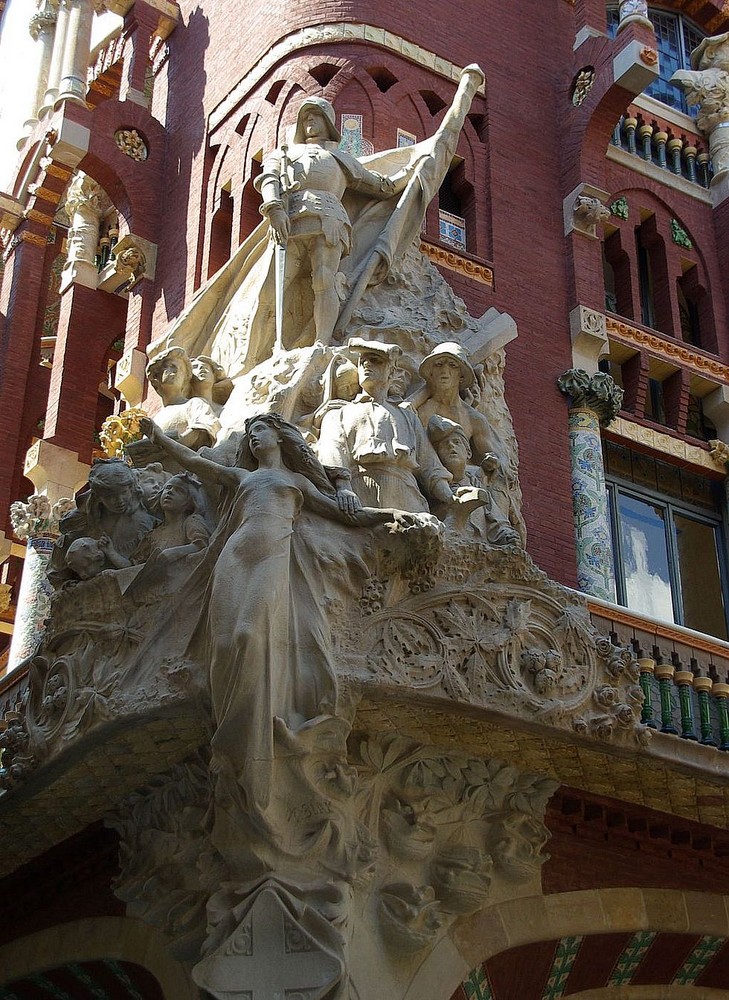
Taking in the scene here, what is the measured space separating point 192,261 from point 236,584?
20.5 ft

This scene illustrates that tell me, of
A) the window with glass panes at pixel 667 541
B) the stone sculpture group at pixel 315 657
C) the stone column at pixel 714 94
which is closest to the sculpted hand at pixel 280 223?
the stone sculpture group at pixel 315 657

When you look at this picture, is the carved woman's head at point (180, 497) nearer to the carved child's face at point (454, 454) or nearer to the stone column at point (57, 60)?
the carved child's face at point (454, 454)

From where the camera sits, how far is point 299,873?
9.52 meters

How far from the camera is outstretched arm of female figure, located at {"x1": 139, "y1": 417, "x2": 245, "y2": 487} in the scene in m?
10.2

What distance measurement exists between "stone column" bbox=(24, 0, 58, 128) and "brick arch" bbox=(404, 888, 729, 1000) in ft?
46.0

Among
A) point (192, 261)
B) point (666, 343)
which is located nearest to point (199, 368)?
point (192, 261)

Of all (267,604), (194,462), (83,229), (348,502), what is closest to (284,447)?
(348,502)

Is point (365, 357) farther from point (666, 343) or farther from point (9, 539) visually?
point (9, 539)

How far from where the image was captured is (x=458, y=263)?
1445 cm

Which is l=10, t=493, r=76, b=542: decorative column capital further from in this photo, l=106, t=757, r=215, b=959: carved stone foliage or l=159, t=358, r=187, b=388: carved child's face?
l=106, t=757, r=215, b=959: carved stone foliage

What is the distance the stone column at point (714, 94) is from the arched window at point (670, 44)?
215mm

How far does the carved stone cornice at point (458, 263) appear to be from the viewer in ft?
47.0

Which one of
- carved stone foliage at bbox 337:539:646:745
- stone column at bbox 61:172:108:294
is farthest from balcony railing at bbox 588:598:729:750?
stone column at bbox 61:172:108:294

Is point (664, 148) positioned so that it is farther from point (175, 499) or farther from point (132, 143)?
point (175, 499)
